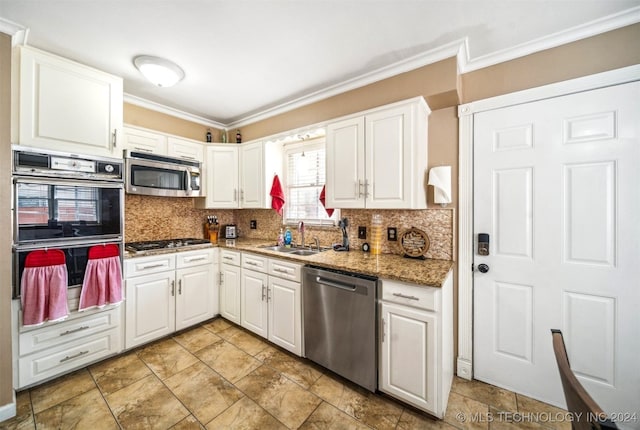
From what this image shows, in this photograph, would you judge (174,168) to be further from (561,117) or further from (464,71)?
(561,117)

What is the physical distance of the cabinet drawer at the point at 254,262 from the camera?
2.54 metres

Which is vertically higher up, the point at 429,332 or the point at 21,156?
the point at 21,156

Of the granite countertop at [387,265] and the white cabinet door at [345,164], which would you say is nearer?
the granite countertop at [387,265]

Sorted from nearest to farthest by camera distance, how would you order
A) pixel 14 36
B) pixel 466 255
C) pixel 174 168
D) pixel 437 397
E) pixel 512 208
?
pixel 437 397, pixel 14 36, pixel 512 208, pixel 466 255, pixel 174 168

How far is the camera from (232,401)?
182cm

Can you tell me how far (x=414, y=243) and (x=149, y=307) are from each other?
259 cm

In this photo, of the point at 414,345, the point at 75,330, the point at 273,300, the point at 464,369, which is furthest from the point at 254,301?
the point at 464,369

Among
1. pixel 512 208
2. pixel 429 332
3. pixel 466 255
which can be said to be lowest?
pixel 429 332

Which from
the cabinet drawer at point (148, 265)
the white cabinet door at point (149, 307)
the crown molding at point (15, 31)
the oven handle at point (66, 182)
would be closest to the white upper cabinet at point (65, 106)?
the crown molding at point (15, 31)

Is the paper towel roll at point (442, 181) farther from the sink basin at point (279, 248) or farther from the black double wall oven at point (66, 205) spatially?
the black double wall oven at point (66, 205)

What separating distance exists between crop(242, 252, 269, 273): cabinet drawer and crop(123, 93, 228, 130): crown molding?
6.41 ft

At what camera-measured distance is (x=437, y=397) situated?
5.26ft

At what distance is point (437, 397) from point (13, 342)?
290 cm

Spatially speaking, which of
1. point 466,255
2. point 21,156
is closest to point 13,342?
point 21,156
